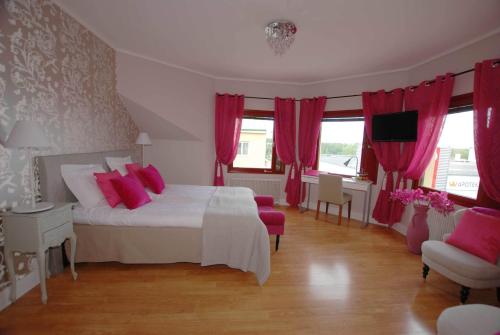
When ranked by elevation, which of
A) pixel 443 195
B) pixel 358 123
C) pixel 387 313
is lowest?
pixel 387 313

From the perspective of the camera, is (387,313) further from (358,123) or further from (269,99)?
(269,99)

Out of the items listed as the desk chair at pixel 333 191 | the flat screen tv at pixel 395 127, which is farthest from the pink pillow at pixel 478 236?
the desk chair at pixel 333 191

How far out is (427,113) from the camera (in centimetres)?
304

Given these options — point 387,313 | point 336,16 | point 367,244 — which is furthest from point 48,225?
point 367,244

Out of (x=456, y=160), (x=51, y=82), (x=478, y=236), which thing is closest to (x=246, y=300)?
(x=478, y=236)

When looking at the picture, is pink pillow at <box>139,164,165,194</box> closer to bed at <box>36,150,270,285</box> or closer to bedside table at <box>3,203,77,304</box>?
bed at <box>36,150,270,285</box>

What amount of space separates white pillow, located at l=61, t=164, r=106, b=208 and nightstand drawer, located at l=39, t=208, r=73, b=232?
362mm

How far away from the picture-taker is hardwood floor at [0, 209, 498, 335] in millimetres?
1609

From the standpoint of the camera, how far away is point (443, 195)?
254 cm

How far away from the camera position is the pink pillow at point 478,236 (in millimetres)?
1868

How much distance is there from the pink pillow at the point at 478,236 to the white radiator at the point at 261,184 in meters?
2.88

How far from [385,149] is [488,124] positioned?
1.36 meters

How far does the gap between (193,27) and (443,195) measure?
11.1 feet

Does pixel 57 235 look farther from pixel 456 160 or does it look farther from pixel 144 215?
pixel 456 160
